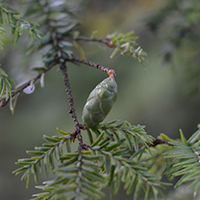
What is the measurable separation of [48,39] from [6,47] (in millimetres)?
409

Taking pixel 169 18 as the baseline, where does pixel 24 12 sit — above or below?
above

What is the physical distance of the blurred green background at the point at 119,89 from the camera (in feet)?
3.59

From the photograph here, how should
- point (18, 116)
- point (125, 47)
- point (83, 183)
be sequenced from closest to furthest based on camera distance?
point (83, 183) → point (125, 47) → point (18, 116)

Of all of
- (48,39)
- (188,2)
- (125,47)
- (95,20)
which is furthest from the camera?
(95,20)

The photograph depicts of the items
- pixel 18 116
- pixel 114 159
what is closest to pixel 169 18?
pixel 114 159

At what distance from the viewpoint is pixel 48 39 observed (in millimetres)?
684

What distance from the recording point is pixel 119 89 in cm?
148

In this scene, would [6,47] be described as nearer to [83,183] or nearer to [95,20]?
[95,20]

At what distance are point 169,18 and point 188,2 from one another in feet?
0.32

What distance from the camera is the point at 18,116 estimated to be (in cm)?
148

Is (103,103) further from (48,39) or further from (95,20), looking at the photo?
(95,20)

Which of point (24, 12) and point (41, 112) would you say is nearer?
point (24, 12)

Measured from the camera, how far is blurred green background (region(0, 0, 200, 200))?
109 centimetres

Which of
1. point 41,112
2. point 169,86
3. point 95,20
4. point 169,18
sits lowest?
point 169,86
